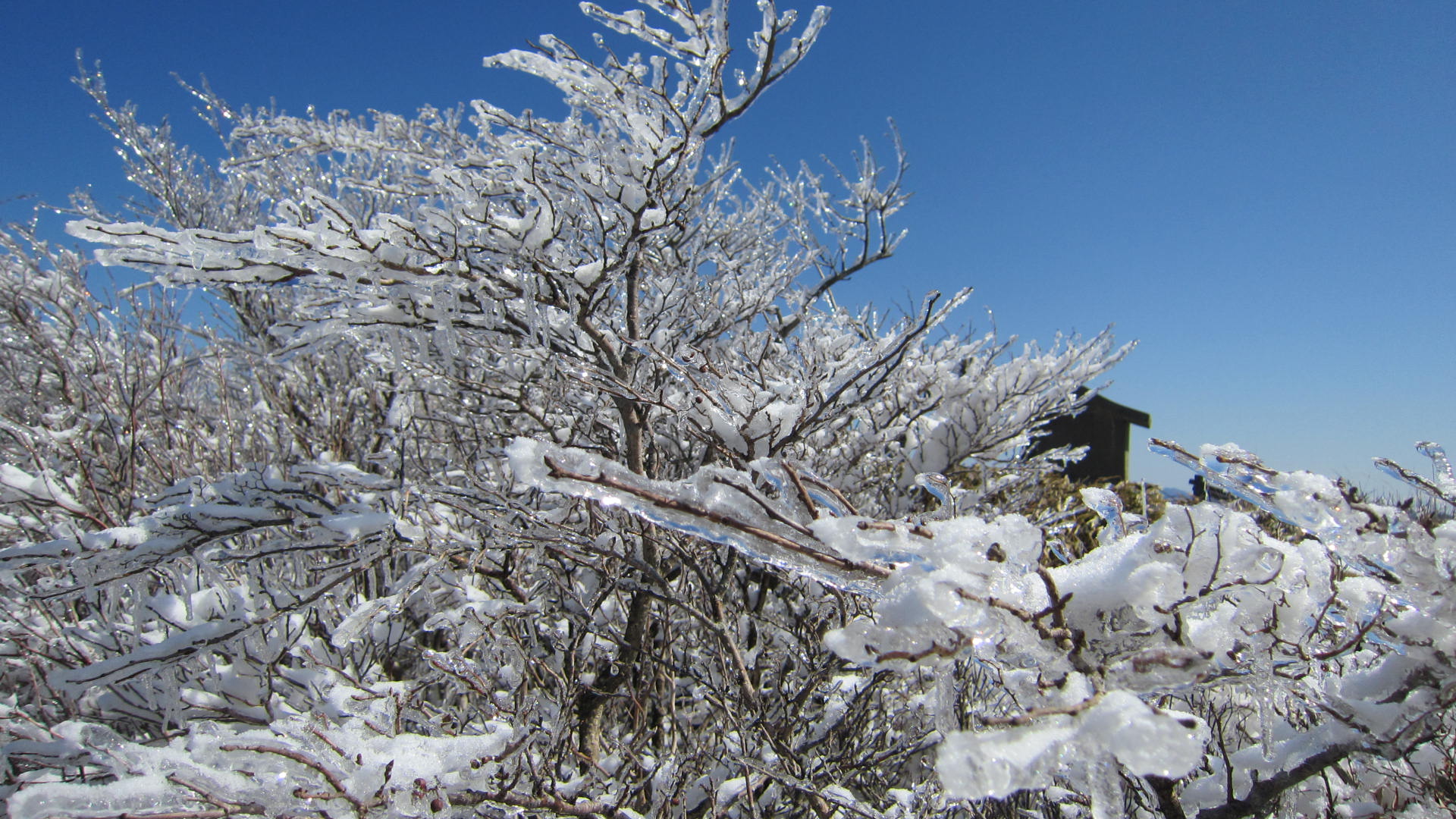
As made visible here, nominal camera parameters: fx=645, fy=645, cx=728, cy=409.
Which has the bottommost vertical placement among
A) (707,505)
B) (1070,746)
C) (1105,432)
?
(1070,746)

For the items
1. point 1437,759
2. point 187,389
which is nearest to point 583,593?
point 1437,759

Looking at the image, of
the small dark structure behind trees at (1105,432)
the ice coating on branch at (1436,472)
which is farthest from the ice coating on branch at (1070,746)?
the small dark structure behind trees at (1105,432)

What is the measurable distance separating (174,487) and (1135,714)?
284 centimetres

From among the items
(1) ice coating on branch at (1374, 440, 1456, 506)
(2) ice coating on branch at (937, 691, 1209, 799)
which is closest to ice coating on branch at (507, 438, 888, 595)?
(2) ice coating on branch at (937, 691, 1209, 799)

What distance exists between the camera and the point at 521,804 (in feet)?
5.07

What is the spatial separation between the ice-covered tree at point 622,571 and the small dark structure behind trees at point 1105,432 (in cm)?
1622

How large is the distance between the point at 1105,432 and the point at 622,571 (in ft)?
63.9

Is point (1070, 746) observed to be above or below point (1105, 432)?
below

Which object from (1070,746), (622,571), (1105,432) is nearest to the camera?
(1070,746)

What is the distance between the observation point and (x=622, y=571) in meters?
2.63

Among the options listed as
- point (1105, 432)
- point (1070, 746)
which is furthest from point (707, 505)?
point (1105, 432)

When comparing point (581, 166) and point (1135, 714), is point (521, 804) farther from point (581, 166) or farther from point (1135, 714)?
point (581, 166)

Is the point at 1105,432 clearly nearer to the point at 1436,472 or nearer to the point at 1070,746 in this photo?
the point at 1436,472

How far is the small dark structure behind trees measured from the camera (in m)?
18.2
